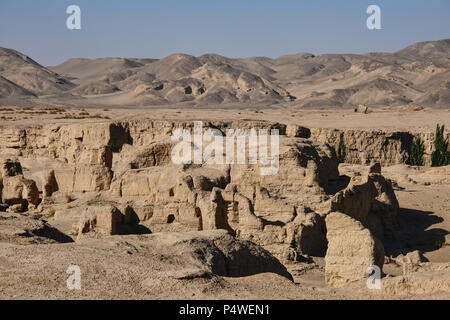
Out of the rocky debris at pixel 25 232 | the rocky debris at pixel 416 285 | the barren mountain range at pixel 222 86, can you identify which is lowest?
the rocky debris at pixel 416 285

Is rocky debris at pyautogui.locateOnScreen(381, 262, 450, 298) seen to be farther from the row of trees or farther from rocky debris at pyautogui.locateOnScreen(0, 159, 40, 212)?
the row of trees

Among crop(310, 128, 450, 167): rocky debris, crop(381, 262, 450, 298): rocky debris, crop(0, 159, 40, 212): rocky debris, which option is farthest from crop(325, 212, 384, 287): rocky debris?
crop(310, 128, 450, 167): rocky debris

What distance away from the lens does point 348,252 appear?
490 inches

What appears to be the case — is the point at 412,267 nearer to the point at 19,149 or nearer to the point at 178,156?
the point at 178,156

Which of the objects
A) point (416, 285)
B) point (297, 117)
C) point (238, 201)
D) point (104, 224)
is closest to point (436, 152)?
point (297, 117)

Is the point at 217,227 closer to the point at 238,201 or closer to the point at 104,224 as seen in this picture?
the point at 238,201

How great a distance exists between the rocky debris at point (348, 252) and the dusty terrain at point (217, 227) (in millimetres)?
18

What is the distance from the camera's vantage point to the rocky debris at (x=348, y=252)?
12.2 m

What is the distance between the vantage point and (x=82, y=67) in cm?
17062

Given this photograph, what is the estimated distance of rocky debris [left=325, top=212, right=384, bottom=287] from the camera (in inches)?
481

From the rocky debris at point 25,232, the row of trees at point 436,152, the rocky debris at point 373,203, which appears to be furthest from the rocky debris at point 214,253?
the row of trees at point 436,152

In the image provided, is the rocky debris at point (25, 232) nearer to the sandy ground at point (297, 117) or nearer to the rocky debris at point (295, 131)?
the rocky debris at point (295, 131)

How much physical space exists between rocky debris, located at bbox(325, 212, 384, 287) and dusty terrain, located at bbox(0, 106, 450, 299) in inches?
0.7

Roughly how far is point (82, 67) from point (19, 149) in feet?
462
